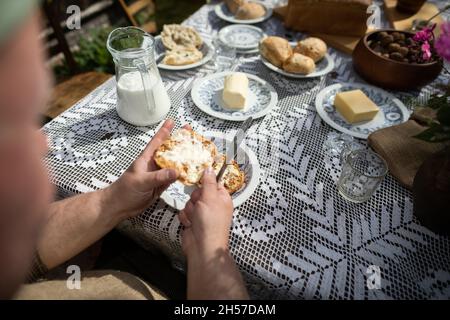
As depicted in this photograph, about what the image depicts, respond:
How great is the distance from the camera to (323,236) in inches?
29.7

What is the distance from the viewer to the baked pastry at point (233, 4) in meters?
1.62

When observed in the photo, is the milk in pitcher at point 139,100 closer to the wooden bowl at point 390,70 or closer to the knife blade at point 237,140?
the knife blade at point 237,140

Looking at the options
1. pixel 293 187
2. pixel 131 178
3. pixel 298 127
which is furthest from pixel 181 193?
pixel 298 127

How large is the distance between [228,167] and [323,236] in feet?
1.01

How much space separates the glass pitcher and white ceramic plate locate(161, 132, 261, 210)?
0.21 meters

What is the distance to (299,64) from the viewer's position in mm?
1237

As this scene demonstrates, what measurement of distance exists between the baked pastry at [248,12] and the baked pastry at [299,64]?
0.49 m

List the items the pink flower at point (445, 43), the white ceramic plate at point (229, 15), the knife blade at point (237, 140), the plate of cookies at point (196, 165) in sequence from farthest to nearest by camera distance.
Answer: the white ceramic plate at point (229, 15), the knife blade at point (237, 140), the plate of cookies at point (196, 165), the pink flower at point (445, 43)

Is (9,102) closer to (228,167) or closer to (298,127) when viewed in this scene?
(228,167)

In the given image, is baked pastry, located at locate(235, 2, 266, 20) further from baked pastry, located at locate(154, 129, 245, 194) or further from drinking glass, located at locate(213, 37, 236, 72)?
baked pastry, located at locate(154, 129, 245, 194)

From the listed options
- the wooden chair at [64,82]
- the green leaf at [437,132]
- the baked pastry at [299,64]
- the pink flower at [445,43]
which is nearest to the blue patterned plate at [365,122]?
the baked pastry at [299,64]

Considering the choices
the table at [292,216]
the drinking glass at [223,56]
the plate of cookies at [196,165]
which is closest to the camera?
the table at [292,216]

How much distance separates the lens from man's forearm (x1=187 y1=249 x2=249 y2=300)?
646 mm
